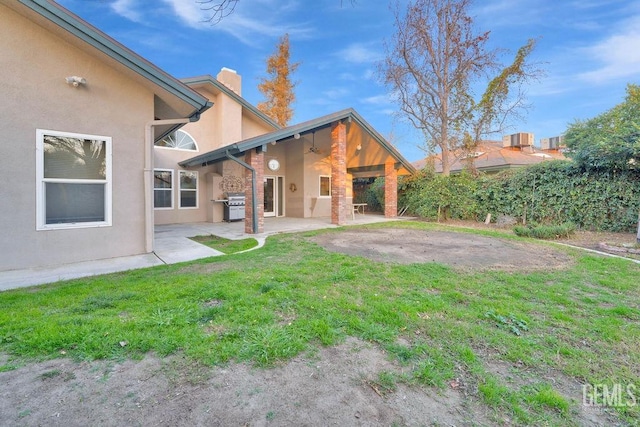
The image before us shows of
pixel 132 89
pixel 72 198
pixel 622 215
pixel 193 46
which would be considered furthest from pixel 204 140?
pixel 622 215

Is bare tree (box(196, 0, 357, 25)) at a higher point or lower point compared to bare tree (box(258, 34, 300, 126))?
lower

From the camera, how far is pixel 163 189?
12594mm

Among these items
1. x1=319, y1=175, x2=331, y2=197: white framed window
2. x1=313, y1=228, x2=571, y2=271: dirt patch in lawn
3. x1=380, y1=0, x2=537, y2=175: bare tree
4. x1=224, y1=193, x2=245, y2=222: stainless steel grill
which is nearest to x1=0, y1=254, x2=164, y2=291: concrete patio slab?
x1=313, y1=228, x2=571, y2=271: dirt patch in lawn

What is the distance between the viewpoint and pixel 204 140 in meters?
13.9

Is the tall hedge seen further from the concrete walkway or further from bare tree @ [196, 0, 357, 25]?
bare tree @ [196, 0, 357, 25]

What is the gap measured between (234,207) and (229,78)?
25.1ft

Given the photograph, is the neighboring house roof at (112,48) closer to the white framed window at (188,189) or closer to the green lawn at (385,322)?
the green lawn at (385,322)

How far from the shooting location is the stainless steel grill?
13117 millimetres

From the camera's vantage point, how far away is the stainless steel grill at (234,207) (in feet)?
43.0

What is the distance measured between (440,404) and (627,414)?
1.22 meters

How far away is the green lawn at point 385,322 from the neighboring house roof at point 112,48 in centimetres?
360

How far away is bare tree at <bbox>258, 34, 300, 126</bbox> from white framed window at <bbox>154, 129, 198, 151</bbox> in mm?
11717

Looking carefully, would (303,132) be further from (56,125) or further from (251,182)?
(56,125)

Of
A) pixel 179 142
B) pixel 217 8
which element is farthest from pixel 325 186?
pixel 217 8
